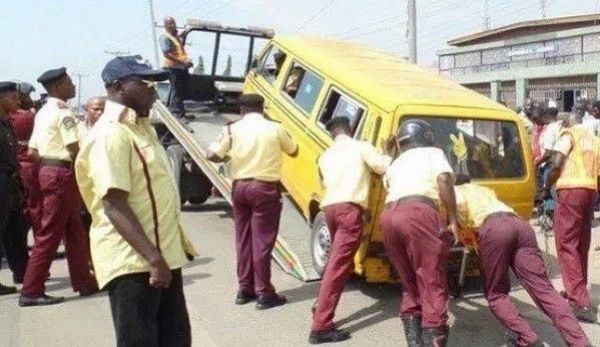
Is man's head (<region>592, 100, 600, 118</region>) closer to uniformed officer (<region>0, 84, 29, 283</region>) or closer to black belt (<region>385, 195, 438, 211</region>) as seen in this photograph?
black belt (<region>385, 195, 438, 211</region>)

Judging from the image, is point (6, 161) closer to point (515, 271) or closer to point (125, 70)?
point (125, 70)

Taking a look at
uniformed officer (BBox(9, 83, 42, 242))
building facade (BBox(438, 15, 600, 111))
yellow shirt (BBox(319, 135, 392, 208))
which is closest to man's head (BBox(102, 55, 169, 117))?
yellow shirt (BBox(319, 135, 392, 208))

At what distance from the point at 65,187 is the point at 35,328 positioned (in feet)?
4.13

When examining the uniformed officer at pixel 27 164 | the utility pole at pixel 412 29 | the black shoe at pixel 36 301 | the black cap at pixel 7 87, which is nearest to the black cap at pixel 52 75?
the black cap at pixel 7 87

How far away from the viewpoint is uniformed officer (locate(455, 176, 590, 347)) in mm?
4633

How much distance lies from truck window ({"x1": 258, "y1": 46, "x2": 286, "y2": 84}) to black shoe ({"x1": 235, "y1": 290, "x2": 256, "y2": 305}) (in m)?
3.11

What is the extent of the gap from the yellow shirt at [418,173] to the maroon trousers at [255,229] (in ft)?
4.65

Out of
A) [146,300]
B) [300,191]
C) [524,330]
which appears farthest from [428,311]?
[300,191]

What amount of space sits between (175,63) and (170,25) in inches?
23.7

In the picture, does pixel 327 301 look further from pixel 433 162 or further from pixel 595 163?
pixel 595 163

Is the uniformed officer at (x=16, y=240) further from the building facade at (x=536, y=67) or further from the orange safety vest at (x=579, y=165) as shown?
the building facade at (x=536, y=67)

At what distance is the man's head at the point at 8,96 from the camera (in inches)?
248

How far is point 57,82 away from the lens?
6012mm

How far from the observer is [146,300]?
3270mm
